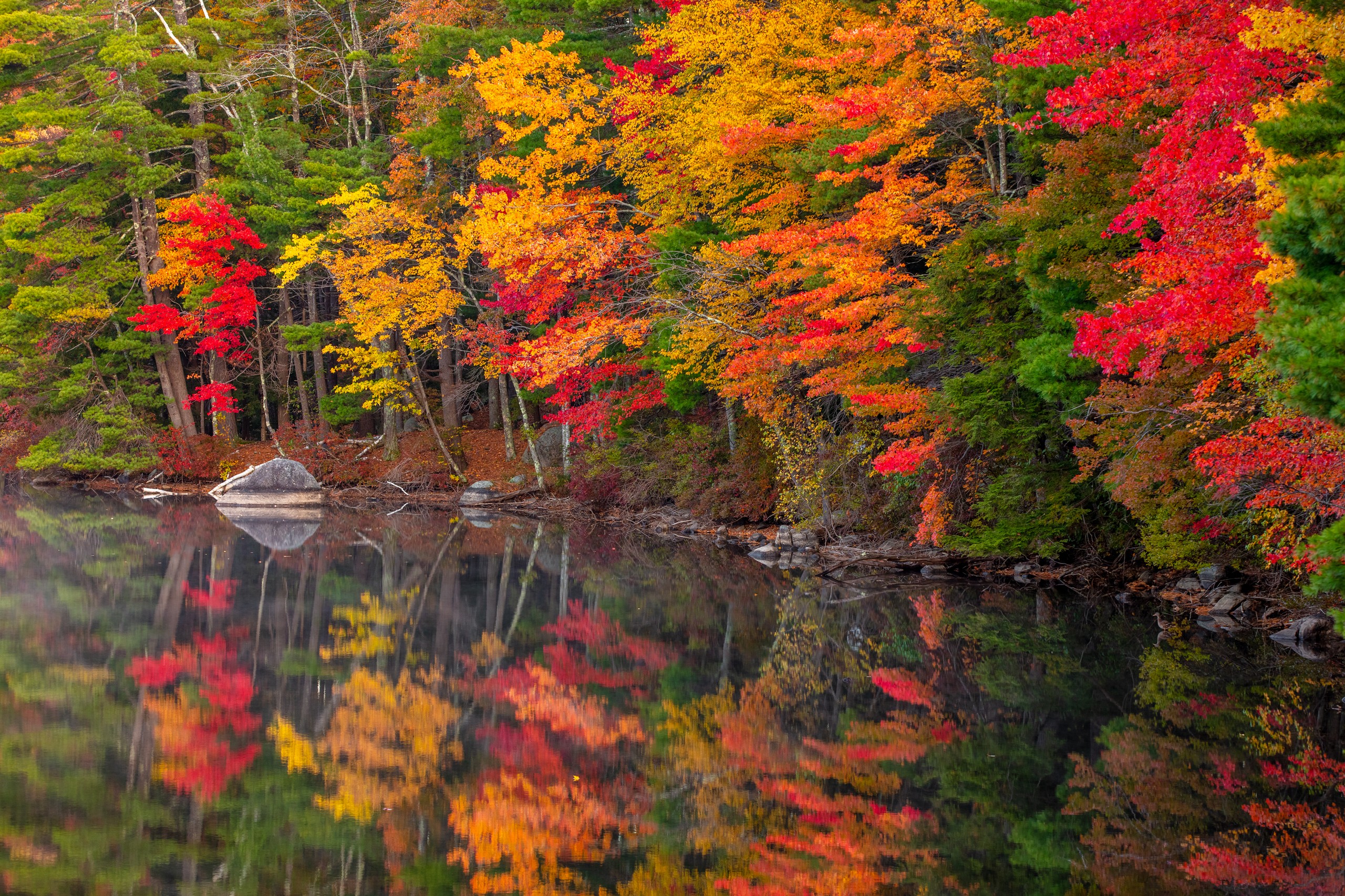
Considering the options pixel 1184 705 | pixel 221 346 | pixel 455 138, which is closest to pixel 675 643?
pixel 1184 705

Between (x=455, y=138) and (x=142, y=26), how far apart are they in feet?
44.1

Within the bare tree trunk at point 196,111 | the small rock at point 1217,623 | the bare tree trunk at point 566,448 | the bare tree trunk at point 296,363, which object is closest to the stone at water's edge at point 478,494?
the bare tree trunk at point 566,448

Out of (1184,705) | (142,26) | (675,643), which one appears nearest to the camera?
(1184,705)

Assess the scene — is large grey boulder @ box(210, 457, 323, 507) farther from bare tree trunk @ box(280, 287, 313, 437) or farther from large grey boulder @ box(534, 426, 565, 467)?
large grey boulder @ box(534, 426, 565, 467)

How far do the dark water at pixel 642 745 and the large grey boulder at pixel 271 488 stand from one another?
13.7 metres

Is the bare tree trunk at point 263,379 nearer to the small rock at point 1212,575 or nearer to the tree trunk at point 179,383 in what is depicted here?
the tree trunk at point 179,383

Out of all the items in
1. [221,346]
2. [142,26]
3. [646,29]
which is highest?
[142,26]

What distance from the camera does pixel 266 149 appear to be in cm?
2980

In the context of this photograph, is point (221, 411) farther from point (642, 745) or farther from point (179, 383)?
point (642, 745)

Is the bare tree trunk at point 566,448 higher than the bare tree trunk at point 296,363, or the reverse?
the bare tree trunk at point 296,363

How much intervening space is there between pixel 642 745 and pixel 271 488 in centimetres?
2242

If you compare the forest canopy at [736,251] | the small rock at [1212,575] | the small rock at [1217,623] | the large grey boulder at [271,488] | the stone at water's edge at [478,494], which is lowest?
the stone at water's edge at [478,494]

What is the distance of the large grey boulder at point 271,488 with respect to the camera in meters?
28.2

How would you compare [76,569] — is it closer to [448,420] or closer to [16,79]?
[448,420]
